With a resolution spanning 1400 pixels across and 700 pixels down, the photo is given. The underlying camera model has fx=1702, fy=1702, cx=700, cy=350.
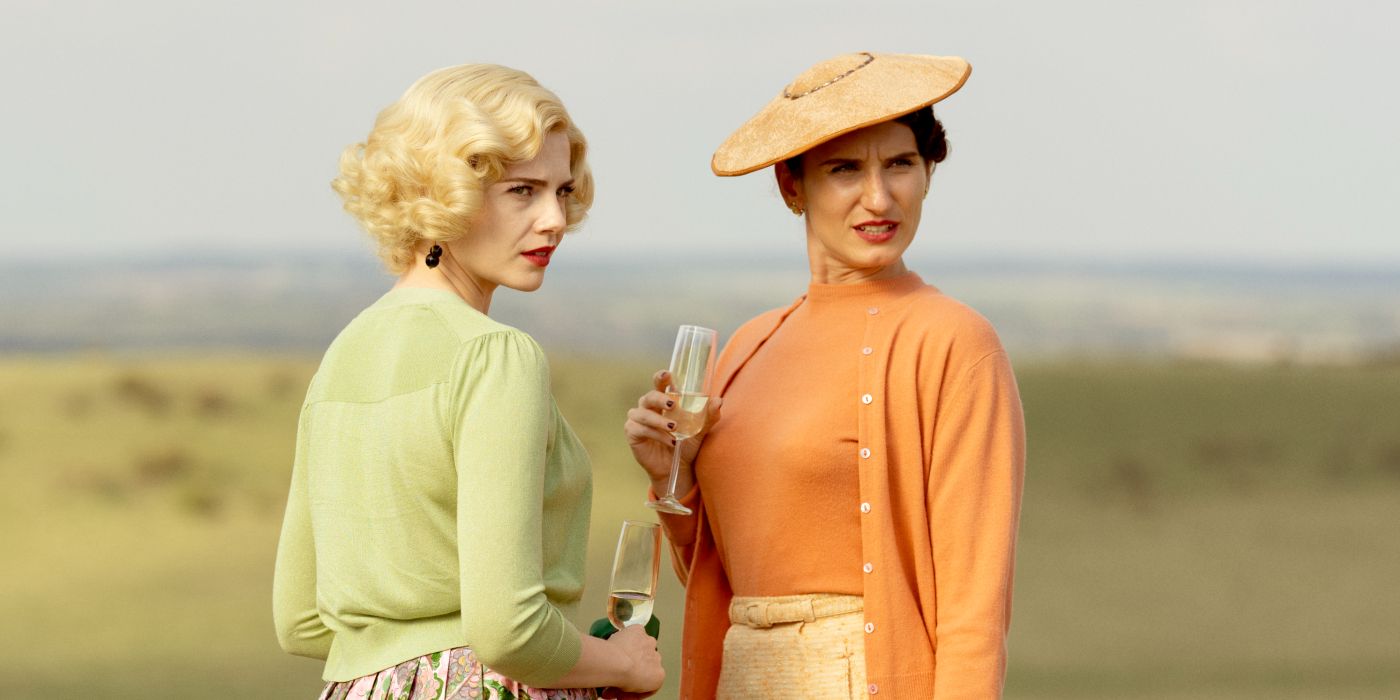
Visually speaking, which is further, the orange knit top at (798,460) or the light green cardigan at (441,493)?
the orange knit top at (798,460)

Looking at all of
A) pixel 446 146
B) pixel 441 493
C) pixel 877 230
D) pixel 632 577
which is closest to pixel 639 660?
pixel 632 577

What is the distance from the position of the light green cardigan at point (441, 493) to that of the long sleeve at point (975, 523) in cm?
77

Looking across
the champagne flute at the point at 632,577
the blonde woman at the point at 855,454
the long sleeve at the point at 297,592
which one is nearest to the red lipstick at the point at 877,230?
the blonde woman at the point at 855,454

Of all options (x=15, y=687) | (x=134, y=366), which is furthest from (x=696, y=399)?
(x=134, y=366)

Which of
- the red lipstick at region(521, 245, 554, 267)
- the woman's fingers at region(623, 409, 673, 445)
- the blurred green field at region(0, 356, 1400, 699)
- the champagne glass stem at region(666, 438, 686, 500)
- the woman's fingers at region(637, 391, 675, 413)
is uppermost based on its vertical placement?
the red lipstick at region(521, 245, 554, 267)

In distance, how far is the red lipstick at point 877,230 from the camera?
346cm

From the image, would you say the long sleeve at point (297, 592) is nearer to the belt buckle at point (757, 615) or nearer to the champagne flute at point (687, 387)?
the champagne flute at point (687, 387)

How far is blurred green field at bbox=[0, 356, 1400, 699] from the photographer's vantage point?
1845 cm

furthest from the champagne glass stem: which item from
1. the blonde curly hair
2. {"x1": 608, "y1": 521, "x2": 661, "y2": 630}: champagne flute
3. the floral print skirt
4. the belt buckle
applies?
the blonde curly hair

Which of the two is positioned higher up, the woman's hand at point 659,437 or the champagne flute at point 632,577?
the woman's hand at point 659,437

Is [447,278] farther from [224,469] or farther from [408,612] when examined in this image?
[224,469]

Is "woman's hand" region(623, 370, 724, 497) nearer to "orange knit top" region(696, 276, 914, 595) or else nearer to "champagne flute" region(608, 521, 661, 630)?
"orange knit top" region(696, 276, 914, 595)

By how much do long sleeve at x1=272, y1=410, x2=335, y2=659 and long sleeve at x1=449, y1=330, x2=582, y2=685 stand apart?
0.62m

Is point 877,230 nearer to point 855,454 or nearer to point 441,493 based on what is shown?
point 855,454
